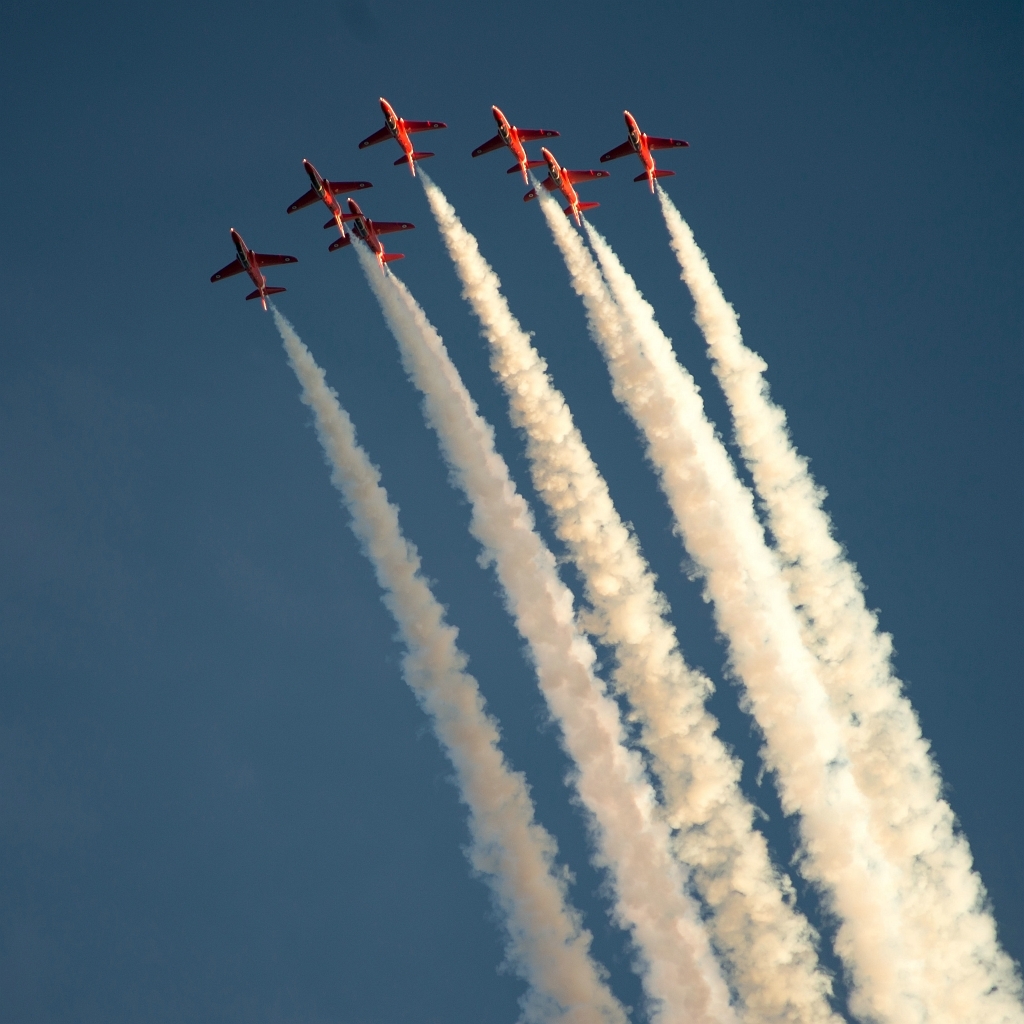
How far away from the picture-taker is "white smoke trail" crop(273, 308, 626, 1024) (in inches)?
1834

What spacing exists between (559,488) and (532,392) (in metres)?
5.10

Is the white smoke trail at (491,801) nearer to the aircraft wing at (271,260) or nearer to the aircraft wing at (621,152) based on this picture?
the aircraft wing at (271,260)

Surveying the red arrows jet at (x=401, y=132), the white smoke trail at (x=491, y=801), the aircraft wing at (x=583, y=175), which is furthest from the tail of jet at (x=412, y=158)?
the white smoke trail at (x=491, y=801)

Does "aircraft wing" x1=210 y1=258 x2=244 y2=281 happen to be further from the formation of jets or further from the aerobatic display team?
the aerobatic display team

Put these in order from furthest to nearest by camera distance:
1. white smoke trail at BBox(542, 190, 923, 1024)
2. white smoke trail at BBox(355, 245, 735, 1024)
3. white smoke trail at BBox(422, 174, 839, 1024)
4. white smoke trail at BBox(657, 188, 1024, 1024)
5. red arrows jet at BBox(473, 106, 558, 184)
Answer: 1. red arrows jet at BBox(473, 106, 558, 184)
2. white smoke trail at BBox(657, 188, 1024, 1024)
3. white smoke trail at BBox(542, 190, 923, 1024)
4. white smoke trail at BBox(355, 245, 735, 1024)
5. white smoke trail at BBox(422, 174, 839, 1024)

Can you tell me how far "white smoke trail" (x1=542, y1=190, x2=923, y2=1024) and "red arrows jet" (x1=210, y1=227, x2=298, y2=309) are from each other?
53.7 ft


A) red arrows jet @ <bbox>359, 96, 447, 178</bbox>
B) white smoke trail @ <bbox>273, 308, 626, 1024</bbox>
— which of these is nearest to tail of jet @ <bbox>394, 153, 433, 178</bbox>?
red arrows jet @ <bbox>359, 96, 447, 178</bbox>

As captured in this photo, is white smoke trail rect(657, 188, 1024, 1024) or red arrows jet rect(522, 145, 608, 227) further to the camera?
red arrows jet rect(522, 145, 608, 227)

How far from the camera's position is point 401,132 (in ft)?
185

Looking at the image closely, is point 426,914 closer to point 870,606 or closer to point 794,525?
point 870,606

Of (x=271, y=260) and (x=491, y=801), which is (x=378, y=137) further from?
(x=491, y=801)

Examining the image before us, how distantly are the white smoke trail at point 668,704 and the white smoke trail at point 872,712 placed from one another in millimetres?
5717

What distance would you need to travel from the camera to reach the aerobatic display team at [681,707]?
151 ft

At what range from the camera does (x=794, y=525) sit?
2055 inches
